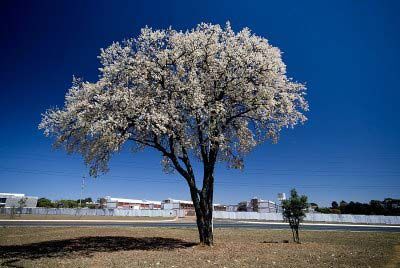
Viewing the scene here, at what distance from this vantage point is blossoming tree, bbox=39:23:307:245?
19.7 meters

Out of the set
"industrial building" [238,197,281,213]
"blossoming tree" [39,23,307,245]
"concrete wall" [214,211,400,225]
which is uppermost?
"blossoming tree" [39,23,307,245]

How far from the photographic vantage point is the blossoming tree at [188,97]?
19656 mm

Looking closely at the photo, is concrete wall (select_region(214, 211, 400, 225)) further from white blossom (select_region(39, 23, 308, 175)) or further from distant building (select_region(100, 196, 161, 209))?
distant building (select_region(100, 196, 161, 209))

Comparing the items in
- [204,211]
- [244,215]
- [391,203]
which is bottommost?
[244,215]

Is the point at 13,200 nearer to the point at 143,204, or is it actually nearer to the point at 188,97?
the point at 143,204

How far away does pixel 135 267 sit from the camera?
1277cm

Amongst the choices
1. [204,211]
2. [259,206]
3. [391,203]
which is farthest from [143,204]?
[204,211]

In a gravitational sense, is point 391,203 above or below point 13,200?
below

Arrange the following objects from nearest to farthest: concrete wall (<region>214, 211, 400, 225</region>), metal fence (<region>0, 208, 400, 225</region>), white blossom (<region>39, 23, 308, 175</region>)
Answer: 1. white blossom (<region>39, 23, 308, 175</region>)
2. concrete wall (<region>214, 211, 400, 225</region>)
3. metal fence (<region>0, 208, 400, 225</region>)

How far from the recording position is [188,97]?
2031cm

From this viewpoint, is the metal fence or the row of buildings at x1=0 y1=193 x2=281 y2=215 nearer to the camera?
the metal fence

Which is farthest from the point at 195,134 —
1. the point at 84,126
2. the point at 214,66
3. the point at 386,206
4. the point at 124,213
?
the point at 386,206

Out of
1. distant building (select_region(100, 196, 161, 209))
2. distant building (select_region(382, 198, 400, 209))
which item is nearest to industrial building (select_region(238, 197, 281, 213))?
distant building (select_region(382, 198, 400, 209))

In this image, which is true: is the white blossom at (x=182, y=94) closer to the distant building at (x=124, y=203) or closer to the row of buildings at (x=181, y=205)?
the row of buildings at (x=181, y=205)
